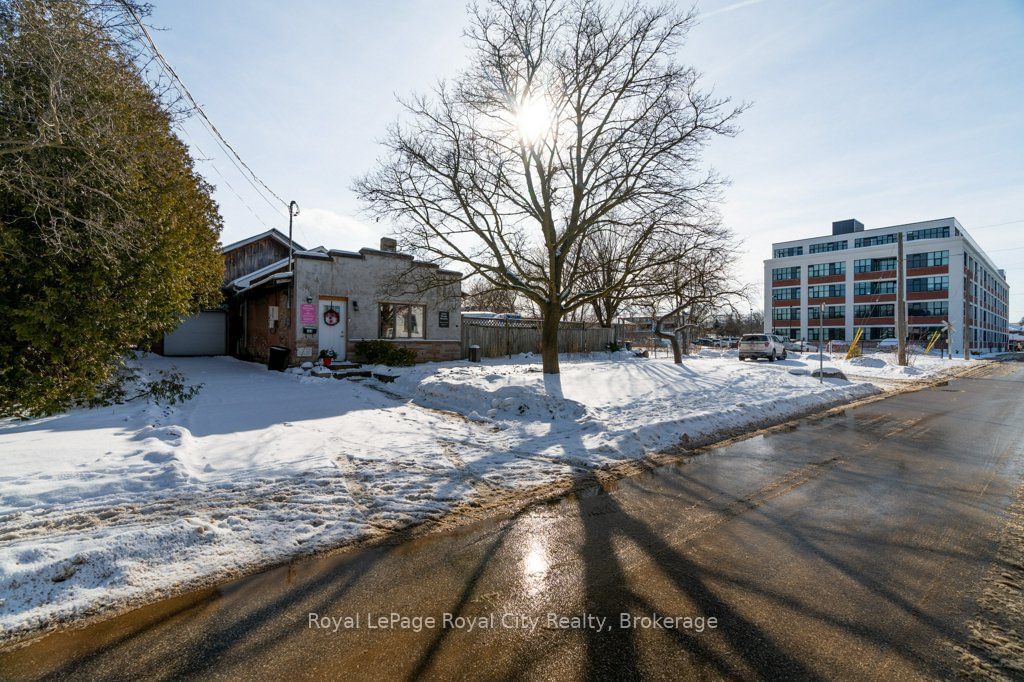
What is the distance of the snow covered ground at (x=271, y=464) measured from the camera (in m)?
3.36

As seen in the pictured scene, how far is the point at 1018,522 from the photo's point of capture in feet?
14.1

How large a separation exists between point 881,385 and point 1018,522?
1481 cm

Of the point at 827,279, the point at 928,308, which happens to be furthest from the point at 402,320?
Result: the point at 827,279

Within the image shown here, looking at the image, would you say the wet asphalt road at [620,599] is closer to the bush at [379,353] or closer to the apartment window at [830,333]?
the bush at [379,353]

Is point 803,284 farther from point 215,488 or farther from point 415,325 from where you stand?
point 215,488

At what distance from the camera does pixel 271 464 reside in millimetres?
5723

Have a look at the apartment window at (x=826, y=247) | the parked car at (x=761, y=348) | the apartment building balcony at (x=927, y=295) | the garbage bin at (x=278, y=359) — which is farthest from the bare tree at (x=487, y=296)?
the apartment window at (x=826, y=247)

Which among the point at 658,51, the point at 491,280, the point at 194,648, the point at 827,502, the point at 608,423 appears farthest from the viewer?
the point at 491,280

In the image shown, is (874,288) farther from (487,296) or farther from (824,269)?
(487,296)

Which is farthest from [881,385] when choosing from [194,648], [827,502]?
[194,648]

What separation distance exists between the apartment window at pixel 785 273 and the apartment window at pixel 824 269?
1.68 meters

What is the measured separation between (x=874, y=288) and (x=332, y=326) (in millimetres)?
66940

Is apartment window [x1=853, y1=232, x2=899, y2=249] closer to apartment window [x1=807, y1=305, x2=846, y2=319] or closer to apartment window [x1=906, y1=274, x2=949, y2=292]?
apartment window [x1=906, y1=274, x2=949, y2=292]

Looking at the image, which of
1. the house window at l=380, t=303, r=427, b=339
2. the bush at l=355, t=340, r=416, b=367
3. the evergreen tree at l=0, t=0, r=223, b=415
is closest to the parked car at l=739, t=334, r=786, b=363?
the house window at l=380, t=303, r=427, b=339
